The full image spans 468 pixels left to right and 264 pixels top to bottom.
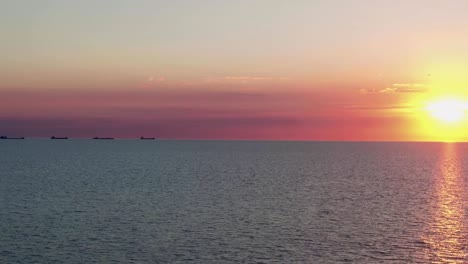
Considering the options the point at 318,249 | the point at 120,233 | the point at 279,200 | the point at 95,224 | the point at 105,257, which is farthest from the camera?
the point at 279,200

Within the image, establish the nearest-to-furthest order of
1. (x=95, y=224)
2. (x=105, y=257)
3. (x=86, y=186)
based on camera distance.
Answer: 1. (x=105, y=257)
2. (x=95, y=224)
3. (x=86, y=186)

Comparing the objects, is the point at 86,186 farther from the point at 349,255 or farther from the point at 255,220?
the point at 349,255

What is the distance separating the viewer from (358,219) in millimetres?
83062

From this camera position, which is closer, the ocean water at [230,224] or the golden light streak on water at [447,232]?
the ocean water at [230,224]

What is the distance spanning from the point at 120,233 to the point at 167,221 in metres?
10.8

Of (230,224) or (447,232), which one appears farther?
(230,224)

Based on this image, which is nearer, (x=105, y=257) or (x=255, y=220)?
(x=105, y=257)

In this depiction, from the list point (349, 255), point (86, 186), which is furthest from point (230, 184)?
point (349, 255)

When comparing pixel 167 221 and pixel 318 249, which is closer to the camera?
pixel 318 249

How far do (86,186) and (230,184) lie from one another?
111ft

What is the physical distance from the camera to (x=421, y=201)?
355 feet

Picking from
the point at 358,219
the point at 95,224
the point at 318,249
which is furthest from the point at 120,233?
the point at 358,219

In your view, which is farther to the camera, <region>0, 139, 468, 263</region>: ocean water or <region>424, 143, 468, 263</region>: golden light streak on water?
<region>424, 143, 468, 263</region>: golden light streak on water

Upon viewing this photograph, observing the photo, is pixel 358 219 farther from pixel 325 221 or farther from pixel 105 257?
pixel 105 257
